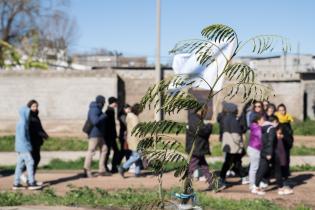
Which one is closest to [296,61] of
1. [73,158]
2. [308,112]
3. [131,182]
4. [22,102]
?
[308,112]

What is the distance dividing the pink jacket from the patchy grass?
1.23 metres

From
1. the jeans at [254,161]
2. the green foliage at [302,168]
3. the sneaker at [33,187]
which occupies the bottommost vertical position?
the green foliage at [302,168]

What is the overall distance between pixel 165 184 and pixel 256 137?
1912 mm

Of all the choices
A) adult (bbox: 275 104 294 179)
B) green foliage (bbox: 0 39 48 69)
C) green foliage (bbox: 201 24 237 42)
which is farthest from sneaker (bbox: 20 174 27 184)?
green foliage (bbox: 0 39 48 69)

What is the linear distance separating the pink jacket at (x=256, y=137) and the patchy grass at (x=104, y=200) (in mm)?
1227

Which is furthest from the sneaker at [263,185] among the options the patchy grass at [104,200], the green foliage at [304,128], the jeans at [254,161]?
the green foliage at [304,128]

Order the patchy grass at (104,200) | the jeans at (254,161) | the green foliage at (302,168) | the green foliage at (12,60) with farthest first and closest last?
the green foliage at (12,60) → the green foliage at (302,168) → the jeans at (254,161) → the patchy grass at (104,200)

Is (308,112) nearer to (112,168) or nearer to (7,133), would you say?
(7,133)

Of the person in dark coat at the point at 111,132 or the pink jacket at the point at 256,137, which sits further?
the person in dark coat at the point at 111,132

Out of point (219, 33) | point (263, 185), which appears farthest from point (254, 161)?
A: point (219, 33)

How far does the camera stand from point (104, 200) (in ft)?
30.3

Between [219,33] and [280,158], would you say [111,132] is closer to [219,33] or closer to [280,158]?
[280,158]

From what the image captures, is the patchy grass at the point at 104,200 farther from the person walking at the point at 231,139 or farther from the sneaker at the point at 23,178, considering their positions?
the person walking at the point at 231,139

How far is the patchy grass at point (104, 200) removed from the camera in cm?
888
